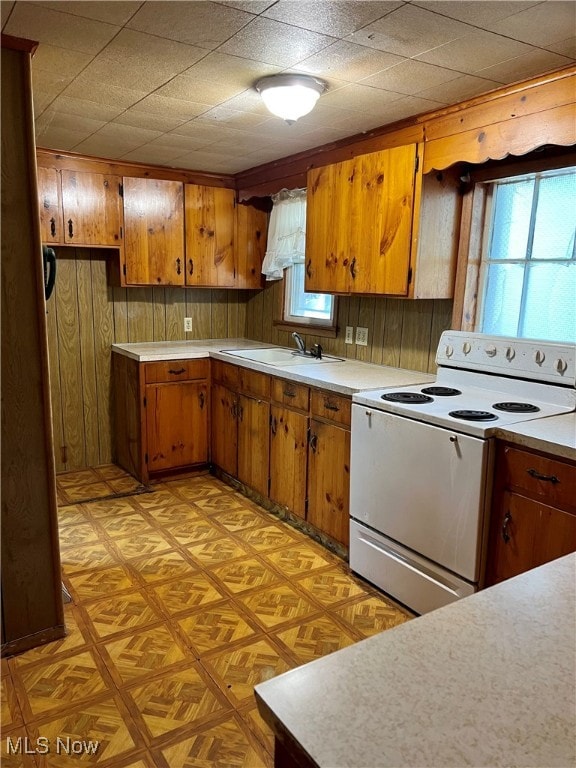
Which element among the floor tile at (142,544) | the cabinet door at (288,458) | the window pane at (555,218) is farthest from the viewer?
the cabinet door at (288,458)

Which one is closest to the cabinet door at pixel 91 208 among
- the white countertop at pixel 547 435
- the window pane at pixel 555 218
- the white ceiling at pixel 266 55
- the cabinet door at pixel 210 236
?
the cabinet door at pixel 210 236

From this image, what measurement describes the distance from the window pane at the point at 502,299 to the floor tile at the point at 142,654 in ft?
6.50

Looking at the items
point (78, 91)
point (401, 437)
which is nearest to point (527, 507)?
point (401, 437)

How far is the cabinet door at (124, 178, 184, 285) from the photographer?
3762 millimetres

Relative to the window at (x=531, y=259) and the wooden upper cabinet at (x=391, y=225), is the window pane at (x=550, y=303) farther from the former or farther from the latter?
the wooden upper cabinet at (x=391, y=225)

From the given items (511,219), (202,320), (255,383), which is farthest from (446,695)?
(202,320)

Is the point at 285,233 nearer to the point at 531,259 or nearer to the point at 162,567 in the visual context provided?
the point at 531,259

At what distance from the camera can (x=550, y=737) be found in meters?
0.59

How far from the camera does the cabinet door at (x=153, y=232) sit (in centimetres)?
376

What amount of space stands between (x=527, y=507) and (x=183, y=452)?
8.27 feet

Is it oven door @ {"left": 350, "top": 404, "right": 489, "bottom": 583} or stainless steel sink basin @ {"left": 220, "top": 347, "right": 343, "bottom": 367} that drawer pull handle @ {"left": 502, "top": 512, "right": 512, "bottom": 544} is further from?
stainless steel sink basin @ {"left": 220, "top": 347, "right": 343, "bottom": 367}

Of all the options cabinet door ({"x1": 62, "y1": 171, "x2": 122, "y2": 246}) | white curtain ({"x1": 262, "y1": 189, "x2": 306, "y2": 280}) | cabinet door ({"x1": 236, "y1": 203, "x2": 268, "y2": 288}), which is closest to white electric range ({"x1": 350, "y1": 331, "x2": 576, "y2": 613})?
white curtain ({"x1": 262, "y1": 189, "x2": 306, "y2": 280})

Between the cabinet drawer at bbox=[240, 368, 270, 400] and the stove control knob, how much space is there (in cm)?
155

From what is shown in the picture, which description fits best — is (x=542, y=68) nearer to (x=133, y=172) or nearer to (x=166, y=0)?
(x=166, y=0)
